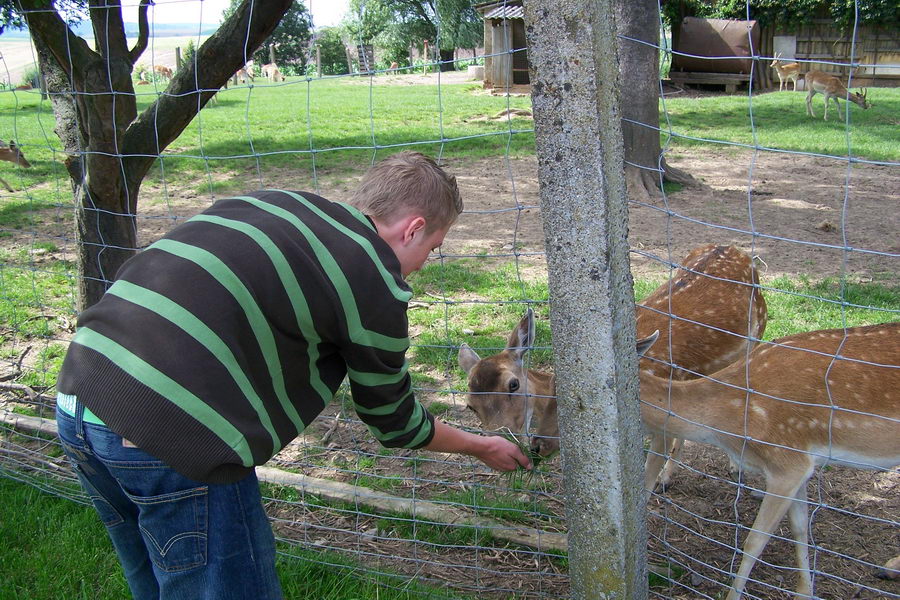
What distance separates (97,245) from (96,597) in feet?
5.89

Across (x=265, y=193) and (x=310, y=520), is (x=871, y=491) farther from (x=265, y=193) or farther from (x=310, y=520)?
(x=265, y=193)

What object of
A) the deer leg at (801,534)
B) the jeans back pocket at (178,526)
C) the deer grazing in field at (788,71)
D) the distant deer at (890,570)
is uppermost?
the deer grazing in field at (788,71)

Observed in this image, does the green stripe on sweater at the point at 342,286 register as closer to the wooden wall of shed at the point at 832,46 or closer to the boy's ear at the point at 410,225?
the boy's ear at the point at 410,225

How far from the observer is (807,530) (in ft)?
11.0

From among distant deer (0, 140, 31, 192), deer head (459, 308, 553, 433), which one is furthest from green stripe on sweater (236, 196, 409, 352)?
distant deer (0, 140, 31, 192)

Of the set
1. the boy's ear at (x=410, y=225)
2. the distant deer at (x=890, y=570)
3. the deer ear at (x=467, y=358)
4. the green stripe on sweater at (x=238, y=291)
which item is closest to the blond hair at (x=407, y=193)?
the boy's ear at (x=410, y=225)

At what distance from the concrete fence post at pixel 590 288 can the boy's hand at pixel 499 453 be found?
1.17ft

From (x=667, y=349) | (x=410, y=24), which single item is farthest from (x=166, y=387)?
(x=410, y=24)

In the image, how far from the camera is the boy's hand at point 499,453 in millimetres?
2669

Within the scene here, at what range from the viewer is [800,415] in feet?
10.8

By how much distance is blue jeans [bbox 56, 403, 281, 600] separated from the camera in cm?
191

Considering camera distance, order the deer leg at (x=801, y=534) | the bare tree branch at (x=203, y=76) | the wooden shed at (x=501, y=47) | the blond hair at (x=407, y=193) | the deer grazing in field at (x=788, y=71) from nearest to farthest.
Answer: the blond hair at (x=407, y=193) < the deer leg at (x=801, y=534) < the bare tree branch at (x=203, y=76) < the deer grazing in field at (x=788, y=71) < the wooden shed at (x=501, y=47)

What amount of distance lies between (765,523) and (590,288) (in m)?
1.71

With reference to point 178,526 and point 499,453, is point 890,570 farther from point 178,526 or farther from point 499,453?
point 178,526
